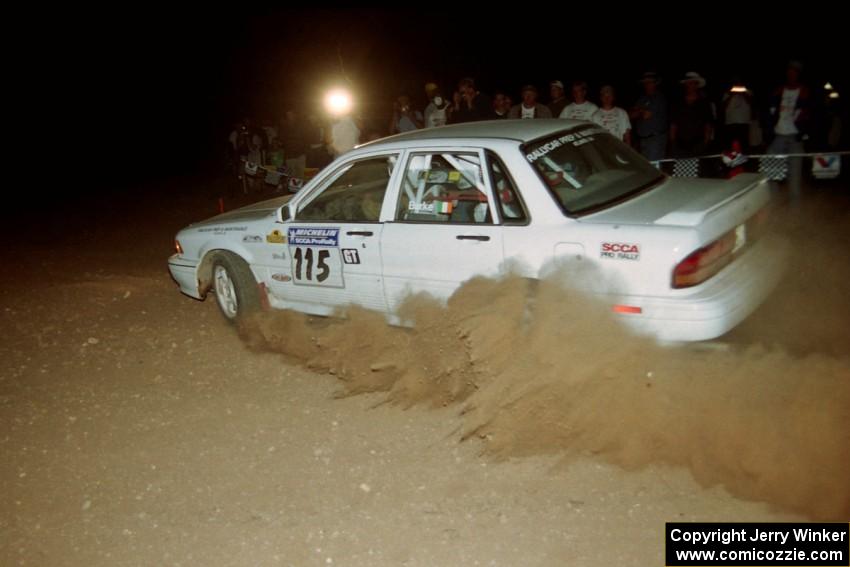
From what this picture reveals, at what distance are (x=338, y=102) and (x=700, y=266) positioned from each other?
822 cm

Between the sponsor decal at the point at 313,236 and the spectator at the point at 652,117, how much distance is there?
5.81 m

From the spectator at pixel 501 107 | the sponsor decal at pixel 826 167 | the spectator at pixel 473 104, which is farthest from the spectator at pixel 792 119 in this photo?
the spectator at pixel 473 104

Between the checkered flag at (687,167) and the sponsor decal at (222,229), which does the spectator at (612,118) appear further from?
the sponsor decal at (222,229)

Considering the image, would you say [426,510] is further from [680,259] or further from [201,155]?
[201,155]

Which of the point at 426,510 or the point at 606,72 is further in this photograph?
the point at 606,72

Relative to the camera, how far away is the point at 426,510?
3.78m

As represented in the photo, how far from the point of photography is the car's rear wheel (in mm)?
6266

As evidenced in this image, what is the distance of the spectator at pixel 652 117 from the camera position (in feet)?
32.4

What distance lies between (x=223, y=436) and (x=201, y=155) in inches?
Result: 868

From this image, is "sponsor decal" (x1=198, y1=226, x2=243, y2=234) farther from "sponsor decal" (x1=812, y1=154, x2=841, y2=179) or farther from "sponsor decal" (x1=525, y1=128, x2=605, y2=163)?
"sponsor decal" (x1=812, y1=154, x2=841, y2=179)

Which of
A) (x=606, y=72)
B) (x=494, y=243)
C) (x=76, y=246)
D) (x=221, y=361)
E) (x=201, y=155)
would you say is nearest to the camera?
(x=494, y=243)

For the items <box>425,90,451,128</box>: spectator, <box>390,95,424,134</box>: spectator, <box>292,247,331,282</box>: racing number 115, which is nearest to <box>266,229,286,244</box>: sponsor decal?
<box>292,247,331,282</box>: racing number 115

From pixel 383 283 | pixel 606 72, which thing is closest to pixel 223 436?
pixel 383 283

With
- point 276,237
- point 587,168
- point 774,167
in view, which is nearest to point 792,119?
point 774,167
